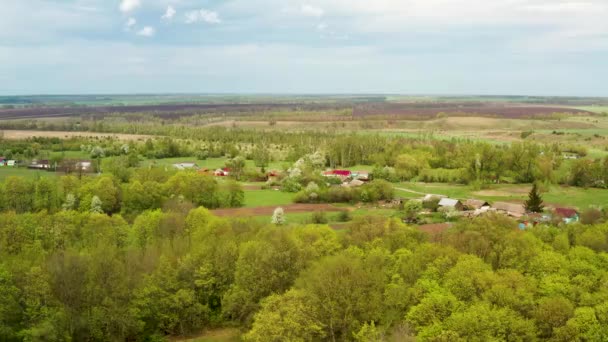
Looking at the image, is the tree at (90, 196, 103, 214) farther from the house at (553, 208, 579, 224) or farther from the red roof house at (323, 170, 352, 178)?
the house at (553, 208, 579, 224)

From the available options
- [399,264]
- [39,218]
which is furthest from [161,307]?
[39,218]

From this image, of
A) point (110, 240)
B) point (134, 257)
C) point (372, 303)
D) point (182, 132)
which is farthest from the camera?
point (182, 132)

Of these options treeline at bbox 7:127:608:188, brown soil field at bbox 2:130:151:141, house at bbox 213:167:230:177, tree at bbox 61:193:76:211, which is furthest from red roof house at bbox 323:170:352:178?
brown soil field at bbox 2:130:151:141

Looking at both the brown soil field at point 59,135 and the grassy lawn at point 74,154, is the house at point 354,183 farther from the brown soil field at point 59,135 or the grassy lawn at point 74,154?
the brown soil field at point 59,135

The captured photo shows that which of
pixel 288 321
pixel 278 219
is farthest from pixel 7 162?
pixel 288 321

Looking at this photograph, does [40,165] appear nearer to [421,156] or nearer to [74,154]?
[74,154]

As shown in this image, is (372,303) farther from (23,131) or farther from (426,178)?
(23,131)
